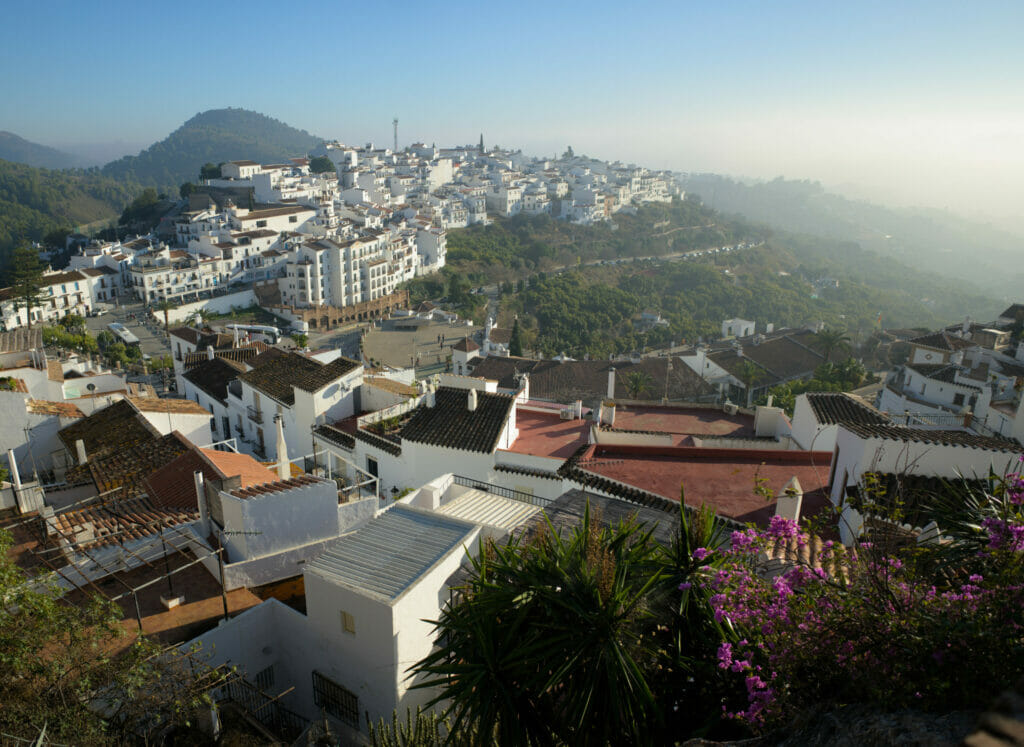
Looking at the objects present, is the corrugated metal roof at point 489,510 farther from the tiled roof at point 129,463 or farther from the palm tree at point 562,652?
the tiled roof at point 129,463

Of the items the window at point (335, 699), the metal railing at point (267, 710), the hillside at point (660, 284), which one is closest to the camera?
the metal railing at point (267, 710)

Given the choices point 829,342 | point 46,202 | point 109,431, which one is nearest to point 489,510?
point 109,431

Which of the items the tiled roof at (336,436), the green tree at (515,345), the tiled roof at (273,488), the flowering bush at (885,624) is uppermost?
the flowering bush at (885,624)

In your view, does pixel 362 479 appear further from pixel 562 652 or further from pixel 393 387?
pixel 562 652

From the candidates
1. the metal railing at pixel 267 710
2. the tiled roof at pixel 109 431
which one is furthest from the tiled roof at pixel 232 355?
the metal railing at pixel 267 710

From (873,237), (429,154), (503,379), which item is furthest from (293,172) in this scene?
(873,237)

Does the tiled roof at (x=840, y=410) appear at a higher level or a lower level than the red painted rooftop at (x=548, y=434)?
higher

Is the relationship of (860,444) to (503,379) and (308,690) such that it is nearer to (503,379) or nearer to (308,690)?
(308,690)
